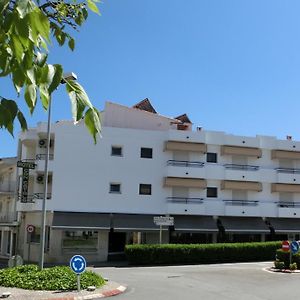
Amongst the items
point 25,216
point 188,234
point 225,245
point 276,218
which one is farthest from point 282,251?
point 25,216

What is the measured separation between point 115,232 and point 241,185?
1196cm

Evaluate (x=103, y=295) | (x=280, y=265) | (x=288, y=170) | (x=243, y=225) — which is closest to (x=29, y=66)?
(x=103, y=295)

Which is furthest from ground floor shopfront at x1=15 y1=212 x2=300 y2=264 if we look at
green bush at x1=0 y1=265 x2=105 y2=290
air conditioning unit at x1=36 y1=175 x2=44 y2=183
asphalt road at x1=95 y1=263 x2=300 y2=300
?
green bush at x1=0 y1=265 x2=105 y2=290

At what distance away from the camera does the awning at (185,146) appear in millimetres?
43625

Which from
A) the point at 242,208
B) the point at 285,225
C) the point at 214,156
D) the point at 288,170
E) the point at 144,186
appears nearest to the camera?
the point at 144,186

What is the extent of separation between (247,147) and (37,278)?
31381mm

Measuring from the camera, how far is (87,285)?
17844 millimetres

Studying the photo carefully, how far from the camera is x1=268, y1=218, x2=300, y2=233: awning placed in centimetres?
4547

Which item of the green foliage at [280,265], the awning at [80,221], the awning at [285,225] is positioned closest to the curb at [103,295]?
the green foliage at [280,265]

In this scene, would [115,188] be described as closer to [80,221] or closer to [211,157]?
[80,221]

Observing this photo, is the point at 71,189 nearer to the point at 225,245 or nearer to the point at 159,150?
the point at 159,150

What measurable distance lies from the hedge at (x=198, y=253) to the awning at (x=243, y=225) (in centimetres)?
323

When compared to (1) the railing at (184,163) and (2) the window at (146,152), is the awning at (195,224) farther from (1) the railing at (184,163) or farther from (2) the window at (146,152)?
(2) the window at (146,152)

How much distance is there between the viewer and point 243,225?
1751 inches
